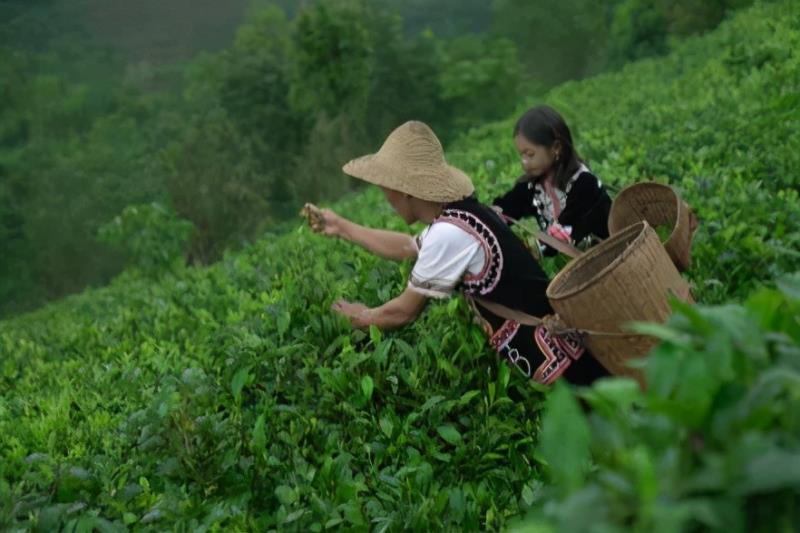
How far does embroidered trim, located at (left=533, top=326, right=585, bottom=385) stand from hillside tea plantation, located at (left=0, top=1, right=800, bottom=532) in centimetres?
9

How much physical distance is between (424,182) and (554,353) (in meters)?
0.83

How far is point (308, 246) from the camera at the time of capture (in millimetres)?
6340

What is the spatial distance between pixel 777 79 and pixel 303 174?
2146 cm

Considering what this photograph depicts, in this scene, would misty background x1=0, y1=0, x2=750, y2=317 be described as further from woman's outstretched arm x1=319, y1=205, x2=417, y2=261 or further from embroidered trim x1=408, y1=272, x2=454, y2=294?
embroidered trim x1=408, y1=272, x2=454, y2=294

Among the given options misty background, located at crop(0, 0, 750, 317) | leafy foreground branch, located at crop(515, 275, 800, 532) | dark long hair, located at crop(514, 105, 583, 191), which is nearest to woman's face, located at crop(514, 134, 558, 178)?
dark long hair, located at crop(514, 105, 583, 191)

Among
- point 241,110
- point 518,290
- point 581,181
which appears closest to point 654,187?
point 581,181

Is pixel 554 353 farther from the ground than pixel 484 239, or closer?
closer

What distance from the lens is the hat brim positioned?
3.49 m

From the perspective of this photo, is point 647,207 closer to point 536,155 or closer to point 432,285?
point 536,155

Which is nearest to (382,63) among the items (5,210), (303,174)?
(303,174)

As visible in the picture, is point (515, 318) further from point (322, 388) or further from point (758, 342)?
point (758, 342)

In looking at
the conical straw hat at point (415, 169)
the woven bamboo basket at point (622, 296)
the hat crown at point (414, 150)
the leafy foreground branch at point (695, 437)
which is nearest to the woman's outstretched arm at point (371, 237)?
the conical straw hat at point (415, 169)

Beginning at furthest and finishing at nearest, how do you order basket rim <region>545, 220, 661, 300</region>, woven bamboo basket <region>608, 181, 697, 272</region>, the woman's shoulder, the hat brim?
1. the woman's shoulder
2. woven bamboo basket <region>608, 181, 697, 272</region>
3. the hat brim
4. basket rim <region>545, 220, 661, 300</region>

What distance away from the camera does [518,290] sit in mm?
3447
